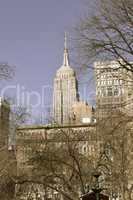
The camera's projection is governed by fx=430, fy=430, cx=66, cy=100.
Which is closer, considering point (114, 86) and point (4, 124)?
point (114, 86)

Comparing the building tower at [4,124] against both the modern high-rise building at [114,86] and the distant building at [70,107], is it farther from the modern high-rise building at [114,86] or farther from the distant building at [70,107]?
the modern high-rise building at [114,86]

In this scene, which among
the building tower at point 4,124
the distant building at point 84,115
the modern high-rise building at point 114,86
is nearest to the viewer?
the modern high-rise building at point 114,86

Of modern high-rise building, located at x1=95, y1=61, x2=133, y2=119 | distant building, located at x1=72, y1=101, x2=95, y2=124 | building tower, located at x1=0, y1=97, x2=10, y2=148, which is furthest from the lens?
building tower, located at x1=0, y1=97, x2=10, y2=148

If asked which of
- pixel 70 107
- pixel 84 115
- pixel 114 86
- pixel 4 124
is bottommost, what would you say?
pixel 4 124

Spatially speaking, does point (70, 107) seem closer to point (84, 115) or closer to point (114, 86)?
point (84, 115)

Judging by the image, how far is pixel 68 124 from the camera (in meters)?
42.1

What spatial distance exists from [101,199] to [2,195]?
16383mm

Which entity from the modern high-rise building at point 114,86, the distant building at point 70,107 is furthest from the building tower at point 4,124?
the modern high-rise building at point 114,86

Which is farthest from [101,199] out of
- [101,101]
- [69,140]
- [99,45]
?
[69,140]

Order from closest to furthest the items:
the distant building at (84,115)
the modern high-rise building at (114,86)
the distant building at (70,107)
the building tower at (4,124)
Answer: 1. the modern high-rise building at (114,86)
2. the distant building at (84,115)
3. the building tower at (4,124)
4. the distant building at (70,107)

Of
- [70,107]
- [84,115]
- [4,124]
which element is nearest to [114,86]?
[4,124]

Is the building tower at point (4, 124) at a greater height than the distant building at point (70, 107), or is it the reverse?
the distant building at point (70, 107)

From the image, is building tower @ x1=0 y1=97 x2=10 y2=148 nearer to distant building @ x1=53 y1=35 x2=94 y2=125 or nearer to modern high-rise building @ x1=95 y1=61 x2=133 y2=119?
distant building @ x1=53 y1=35 x2=94 y2=125

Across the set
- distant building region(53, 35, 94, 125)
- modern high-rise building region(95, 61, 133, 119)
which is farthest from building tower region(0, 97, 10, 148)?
modern high-rise building region(95, 61, 133, 119)
